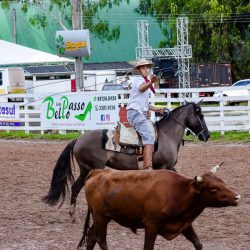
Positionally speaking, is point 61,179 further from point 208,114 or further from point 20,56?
point 20,56

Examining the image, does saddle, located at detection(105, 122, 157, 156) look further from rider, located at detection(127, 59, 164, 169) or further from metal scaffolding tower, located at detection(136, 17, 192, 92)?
metal scaffolding tower, located at detection(136, 17, 192, 92)

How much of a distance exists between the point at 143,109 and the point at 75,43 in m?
17.4

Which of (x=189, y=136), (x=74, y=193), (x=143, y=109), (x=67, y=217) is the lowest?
(x=189, y=136)

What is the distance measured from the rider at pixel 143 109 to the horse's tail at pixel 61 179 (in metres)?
0.97

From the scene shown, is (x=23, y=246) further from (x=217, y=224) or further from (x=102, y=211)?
(x=217, y=224)

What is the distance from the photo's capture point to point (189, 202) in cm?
630

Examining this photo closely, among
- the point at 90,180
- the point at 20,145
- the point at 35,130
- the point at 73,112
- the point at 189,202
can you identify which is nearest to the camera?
the point at 189,202

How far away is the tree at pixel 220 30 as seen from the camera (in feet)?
151

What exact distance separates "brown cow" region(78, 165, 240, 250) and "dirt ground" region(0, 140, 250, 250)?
126 cm

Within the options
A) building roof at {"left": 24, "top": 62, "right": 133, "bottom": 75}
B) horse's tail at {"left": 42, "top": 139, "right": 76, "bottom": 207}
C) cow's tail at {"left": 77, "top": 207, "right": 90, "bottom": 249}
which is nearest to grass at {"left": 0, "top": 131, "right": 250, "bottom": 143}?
horse's tail at {"left": 42, "top": 139, "right": 76, "bottom": 207}

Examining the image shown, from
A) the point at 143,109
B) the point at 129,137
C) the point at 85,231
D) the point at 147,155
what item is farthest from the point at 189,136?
the point at 85,231

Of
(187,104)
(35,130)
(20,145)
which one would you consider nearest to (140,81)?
(187,104)

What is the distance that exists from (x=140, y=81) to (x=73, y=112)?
13.2m

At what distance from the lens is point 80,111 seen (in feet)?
72.9
